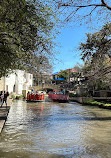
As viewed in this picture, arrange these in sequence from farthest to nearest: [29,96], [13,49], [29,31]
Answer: [29,96], [13,49], [29,31]

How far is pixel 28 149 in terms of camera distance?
6484 millimetres

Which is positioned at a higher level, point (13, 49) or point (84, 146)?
point (13, 49)

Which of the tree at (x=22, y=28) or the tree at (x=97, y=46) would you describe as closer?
the tree at (x=22, y=28)

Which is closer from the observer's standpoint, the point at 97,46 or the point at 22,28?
the point at 22,28

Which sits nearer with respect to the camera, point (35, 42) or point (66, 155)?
point (66, 155)

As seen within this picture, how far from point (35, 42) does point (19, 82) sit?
42.8 metres

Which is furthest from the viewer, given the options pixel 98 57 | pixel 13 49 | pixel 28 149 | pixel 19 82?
pixel 19 82

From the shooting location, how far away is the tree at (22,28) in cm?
819

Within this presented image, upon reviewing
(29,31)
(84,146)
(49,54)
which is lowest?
(84,146)

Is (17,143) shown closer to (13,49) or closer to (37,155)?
(37,155)

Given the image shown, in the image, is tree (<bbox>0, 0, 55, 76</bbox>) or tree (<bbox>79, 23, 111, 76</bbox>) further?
tree (<bbox>79, 23, 111, 76</bbox>)

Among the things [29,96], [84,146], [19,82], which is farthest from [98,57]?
[19,82]

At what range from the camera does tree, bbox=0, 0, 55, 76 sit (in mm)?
8188

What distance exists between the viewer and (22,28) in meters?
9.49
